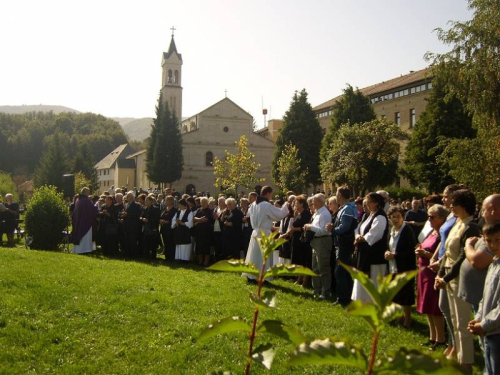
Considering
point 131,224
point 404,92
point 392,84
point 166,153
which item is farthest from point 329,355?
point 166,153

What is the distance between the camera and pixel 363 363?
164 centimetres

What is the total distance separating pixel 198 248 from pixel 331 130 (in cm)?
3806

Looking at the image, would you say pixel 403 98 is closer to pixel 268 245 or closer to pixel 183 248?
pixel 183 248

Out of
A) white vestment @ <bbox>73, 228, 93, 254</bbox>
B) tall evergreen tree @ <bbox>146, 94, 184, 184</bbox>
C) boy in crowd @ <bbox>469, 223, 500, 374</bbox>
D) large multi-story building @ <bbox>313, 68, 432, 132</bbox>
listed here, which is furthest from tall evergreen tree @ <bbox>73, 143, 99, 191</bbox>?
boy in crowd @ <bbox>469, 223, 500, 374</bbox>

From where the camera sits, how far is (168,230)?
16031 millimetres

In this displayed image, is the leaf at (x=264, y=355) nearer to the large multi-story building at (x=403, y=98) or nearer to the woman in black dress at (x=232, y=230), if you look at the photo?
the woman in black dress at (x=232, y=230)

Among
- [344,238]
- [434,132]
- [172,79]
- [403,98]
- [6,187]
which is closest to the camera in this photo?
[344,238]

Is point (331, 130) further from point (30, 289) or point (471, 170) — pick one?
point (30, 289)

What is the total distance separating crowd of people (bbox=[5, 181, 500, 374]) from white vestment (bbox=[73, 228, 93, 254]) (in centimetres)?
3

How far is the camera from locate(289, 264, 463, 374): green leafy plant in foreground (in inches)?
61.6

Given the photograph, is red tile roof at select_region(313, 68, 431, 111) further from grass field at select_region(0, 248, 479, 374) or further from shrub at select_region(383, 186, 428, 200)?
grass field at select_region(0, 248, 479, 374)

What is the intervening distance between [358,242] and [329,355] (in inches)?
287

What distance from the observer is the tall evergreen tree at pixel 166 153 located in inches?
2591

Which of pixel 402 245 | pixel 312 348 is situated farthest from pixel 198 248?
pixel 312 348
